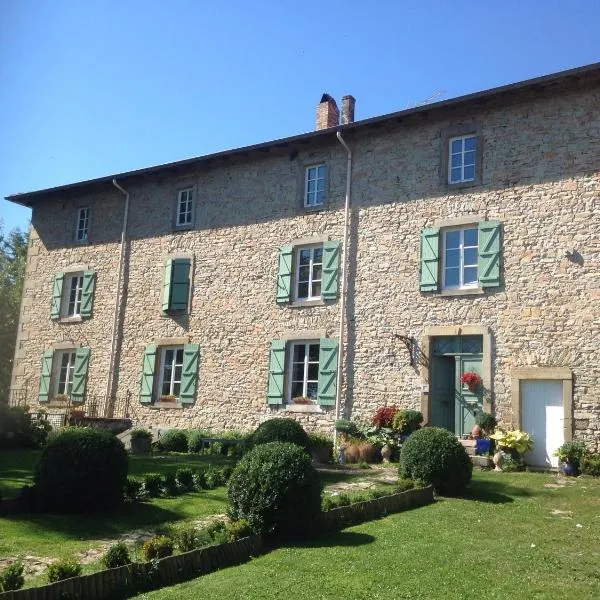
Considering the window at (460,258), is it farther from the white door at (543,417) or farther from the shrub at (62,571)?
the shrub at (62,571)

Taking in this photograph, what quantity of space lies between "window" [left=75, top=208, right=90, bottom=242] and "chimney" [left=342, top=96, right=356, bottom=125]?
843 centimetres

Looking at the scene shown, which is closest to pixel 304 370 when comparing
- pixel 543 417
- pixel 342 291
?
pixel 342 291

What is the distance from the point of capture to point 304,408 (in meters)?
15.0

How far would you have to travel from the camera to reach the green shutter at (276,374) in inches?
606

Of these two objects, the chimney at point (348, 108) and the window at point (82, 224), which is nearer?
the chimney at point (348, 108)

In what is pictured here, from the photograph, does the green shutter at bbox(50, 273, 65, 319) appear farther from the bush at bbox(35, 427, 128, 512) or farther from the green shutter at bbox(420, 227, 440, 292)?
the bush at bbox(35, 427, 128, 512)

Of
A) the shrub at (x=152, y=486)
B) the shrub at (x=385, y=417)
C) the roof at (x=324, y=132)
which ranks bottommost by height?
the shrub at (x=152, y=486)

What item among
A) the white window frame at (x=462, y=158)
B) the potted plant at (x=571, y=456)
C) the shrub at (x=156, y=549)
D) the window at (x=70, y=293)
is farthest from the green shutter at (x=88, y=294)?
the shrub at (x=156, y=549)

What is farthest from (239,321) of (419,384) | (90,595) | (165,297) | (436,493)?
(90,595)

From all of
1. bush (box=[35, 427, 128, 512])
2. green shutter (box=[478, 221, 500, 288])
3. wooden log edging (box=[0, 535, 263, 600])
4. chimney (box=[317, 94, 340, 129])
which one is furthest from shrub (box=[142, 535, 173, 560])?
chimney (box=[317, 94, 340, 129])

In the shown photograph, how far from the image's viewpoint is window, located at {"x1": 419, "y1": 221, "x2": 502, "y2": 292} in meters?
13.4

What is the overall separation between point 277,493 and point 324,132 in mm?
10586

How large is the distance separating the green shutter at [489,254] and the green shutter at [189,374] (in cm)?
739

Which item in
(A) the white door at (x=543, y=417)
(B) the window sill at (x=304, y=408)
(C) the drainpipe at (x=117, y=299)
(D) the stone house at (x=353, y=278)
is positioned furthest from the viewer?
(C) the drainpipe at (x=117, y=299)
